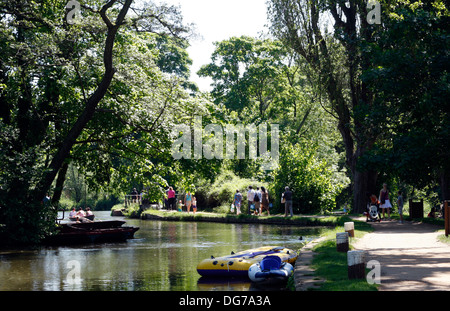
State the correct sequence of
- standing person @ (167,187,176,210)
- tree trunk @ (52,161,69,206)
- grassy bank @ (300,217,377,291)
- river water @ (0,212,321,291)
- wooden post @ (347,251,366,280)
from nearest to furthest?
grassy bank @ (300,217,377,291)
wooden post @ (347,251,366,280)
river water @ (0,212,321,291)
tree trunk @ (52,161,69,206)
standing person @ (167,187,176,210)

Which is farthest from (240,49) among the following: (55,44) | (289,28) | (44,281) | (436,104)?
(44,281)

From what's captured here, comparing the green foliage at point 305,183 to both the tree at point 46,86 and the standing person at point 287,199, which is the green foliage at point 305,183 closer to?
the standing person at point 287,199

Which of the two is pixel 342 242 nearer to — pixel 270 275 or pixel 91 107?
A: pixel 270 275

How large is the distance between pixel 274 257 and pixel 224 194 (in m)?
25.2

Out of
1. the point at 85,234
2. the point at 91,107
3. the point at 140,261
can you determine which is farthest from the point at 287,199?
the point at 140,261

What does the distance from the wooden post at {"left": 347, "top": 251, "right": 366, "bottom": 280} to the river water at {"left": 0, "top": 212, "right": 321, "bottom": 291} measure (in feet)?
11.5

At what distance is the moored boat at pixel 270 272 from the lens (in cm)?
1241

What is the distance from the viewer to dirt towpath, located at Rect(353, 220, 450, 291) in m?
9.03

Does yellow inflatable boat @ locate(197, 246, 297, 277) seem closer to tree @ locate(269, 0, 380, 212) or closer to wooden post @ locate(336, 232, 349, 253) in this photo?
wooden post @ locate(336, 232, 349, 253)

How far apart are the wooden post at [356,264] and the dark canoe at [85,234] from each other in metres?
14.8

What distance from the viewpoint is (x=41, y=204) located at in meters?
20.8

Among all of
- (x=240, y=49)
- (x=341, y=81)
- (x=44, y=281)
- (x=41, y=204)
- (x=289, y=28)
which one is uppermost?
(x=240, y=49)

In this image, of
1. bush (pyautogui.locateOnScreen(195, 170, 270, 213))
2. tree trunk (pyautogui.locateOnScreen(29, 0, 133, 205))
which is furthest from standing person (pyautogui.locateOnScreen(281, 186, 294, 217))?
tree trunk (pyautogui.locateOnScreen(29, 0, 133, 205))
